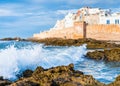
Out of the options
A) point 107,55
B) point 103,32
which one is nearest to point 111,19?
point 103,32

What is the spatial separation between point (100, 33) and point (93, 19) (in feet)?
31.4

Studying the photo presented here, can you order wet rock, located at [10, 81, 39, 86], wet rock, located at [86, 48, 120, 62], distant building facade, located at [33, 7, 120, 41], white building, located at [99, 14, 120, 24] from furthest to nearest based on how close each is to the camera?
white building, located at [99, 14, 120, 24] < distant building facade, located at [33, 7, 120, 41] < wet rock, located at [86, 48, 120, 62] < wet rock, located at [10, 81, 39, 86]

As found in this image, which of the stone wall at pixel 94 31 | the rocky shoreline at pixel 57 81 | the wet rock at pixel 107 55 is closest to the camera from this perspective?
the rocky shoreline at pixel 57 81

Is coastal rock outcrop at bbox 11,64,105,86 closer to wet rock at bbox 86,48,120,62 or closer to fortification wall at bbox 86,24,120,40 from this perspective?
wet rock at bbox 86,48,120,62

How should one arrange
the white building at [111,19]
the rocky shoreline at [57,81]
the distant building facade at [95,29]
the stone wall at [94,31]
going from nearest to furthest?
the rocky shoreline at [57,81]
the stone wall at [94,31]
the distant building facade at [95,29]
the white building at [111,19]

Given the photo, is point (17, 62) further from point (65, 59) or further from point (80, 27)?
point (80, 27)

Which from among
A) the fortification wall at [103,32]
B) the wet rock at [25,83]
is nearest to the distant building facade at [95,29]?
the fortification wall at [103,32]

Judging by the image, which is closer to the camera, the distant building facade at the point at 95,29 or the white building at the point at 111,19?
the distant building facade at the point at 95,29

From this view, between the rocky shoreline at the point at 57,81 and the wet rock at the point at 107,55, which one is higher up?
the rocky shoreline at the point at 57,81

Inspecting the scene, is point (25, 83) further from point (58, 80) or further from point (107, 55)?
point (107, 55)

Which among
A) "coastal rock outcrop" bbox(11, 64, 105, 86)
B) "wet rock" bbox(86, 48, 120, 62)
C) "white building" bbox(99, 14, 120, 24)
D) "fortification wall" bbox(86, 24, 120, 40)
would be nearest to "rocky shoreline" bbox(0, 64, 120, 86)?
"coastal rock outcrop" bbox(11, 64, 105, 86)

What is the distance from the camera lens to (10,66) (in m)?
11.8

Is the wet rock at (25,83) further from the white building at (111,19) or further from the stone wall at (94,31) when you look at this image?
the white building at (111,19)

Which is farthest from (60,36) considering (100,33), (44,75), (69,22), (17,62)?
(44,75)
